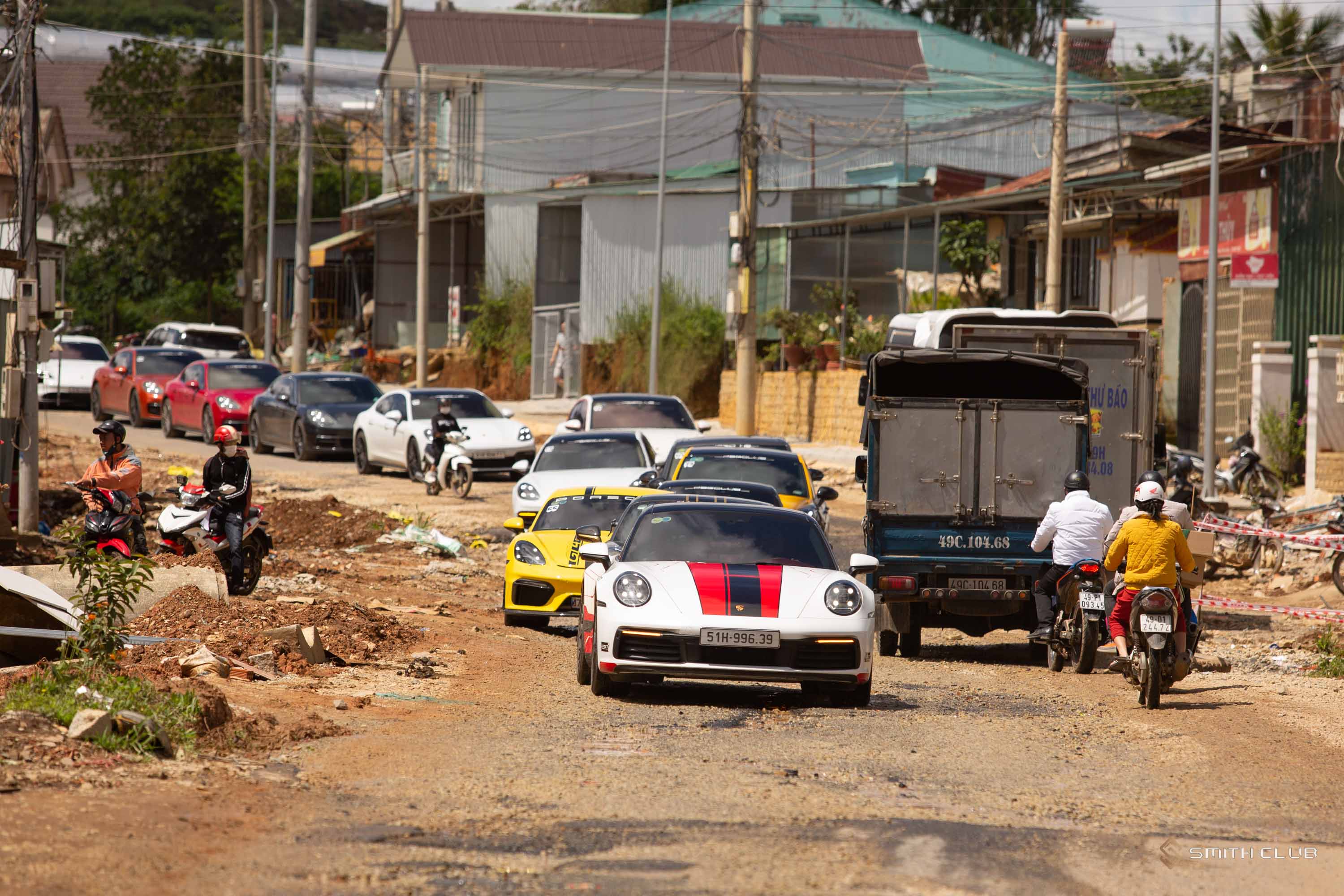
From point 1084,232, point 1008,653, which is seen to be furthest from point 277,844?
point 1084,232

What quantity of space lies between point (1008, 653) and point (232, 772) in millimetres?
9317

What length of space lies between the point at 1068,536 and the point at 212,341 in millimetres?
36278

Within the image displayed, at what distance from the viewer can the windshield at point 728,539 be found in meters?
11.7

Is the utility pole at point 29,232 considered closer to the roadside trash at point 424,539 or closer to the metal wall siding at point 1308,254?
the roadside trash at point 424,539

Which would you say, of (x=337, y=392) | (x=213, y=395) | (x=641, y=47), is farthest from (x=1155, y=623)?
(x=641, y=47)

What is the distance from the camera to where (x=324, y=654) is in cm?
1238

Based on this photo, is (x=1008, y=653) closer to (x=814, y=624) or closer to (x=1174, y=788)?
(x=814, y=624)

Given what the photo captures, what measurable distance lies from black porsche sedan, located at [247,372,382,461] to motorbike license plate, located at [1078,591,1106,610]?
20.7 meters

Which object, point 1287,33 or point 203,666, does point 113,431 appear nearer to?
point 203,666

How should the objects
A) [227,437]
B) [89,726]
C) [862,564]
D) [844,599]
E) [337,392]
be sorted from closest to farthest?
[89,726] → [844,599] → [862,564] → [227,437] → [337,392]

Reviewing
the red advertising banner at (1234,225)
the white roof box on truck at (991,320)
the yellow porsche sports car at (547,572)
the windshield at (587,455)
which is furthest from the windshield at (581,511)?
the red advertising banner at (1234,225)

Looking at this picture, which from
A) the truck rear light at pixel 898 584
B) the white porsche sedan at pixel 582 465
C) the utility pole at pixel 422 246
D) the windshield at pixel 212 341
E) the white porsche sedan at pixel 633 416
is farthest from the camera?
the utility pole at pixel 422 246

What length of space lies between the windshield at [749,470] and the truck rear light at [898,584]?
4931mm

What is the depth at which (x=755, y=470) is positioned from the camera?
19.5m
